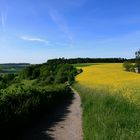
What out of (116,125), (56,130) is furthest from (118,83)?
(116,125)

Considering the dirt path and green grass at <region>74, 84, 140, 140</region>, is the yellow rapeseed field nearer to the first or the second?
green grass at <region>74, 84, 140, 140</region>

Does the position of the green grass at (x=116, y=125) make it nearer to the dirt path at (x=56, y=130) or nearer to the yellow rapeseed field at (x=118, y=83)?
the dirt path at (x=56, y=130)

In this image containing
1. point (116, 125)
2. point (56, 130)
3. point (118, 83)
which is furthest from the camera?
point (118, 83)

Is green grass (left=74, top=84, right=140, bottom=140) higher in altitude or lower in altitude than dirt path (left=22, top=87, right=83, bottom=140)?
higher

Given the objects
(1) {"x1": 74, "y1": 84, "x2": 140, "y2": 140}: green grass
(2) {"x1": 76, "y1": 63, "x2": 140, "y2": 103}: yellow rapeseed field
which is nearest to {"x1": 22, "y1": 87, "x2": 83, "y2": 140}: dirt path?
(1) {"x1": 74, "y1": 84, "x2": 140, "y2": 140}: green grass

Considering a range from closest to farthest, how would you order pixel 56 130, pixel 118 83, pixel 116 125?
pixel 116 125, pixel 56 130, pixel 118 83

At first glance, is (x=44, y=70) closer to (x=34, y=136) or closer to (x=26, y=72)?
(x=26, y=72)

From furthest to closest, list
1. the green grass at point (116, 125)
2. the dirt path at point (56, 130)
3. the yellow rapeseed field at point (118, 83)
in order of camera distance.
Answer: the yellow rapeseed field at point (118, 83)
the dirt path at point (56, 130)
the green grass at point (116, 125)

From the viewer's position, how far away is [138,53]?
108 meters

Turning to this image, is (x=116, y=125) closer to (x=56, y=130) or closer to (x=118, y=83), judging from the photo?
(x=56, y=130)

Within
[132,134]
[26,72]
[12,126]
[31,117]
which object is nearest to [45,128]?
[31,117]

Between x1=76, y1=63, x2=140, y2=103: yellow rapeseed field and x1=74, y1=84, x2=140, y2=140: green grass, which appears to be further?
x1=76, y1=63, x2=140, y2=103: yellow rapeseed field

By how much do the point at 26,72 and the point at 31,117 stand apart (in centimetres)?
11178

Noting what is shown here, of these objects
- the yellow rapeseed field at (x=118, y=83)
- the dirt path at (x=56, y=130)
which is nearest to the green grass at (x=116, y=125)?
the dirt path at (x=56, y=130)
